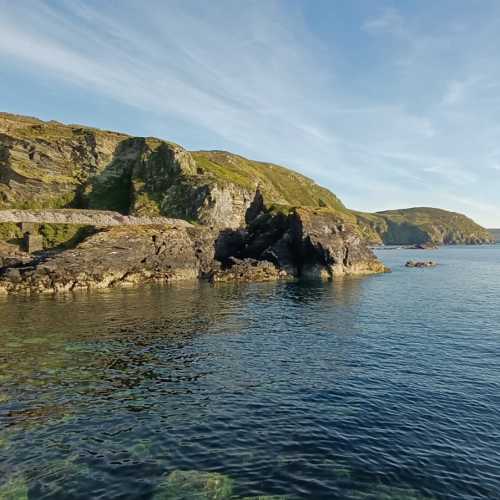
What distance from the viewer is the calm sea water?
1895 cm

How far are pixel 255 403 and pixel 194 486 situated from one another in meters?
9.56

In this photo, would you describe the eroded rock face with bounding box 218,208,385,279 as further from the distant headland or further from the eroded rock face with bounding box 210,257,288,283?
the eroded rock face with bounding box 210,257,288,283

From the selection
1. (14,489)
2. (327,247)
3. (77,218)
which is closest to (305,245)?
(327,247)

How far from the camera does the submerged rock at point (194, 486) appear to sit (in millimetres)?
17266

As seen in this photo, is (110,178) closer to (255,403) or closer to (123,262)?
(123,262)

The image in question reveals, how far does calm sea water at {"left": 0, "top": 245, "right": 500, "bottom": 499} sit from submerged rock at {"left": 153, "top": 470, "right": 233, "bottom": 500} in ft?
1.62

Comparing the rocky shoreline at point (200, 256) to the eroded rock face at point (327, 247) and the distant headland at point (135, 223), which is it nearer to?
the eroded rock face at point (327, 247)

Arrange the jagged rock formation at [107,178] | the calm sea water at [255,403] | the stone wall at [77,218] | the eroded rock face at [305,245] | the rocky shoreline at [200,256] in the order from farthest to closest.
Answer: the jagged rock formation at [107,178] < the eroded rock face at [305,245] < the stone wall at [77,218] < the rocky shoreline at [200,256] < the calm sea water at [255,403]

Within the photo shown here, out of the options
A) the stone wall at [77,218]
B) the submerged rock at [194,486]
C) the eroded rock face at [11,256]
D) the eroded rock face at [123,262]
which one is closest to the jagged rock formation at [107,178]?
the stone wall at [77,218]

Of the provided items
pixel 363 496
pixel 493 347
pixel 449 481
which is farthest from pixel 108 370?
pixel 493 347

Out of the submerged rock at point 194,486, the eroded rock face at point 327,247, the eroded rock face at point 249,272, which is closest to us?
the submerged rock at point 194,486

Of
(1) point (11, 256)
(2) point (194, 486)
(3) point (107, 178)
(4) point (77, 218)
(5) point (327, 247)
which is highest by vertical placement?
(3) point (107, 178)

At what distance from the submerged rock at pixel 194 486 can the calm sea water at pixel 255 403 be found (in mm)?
493

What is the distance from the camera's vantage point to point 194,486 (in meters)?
18.0
